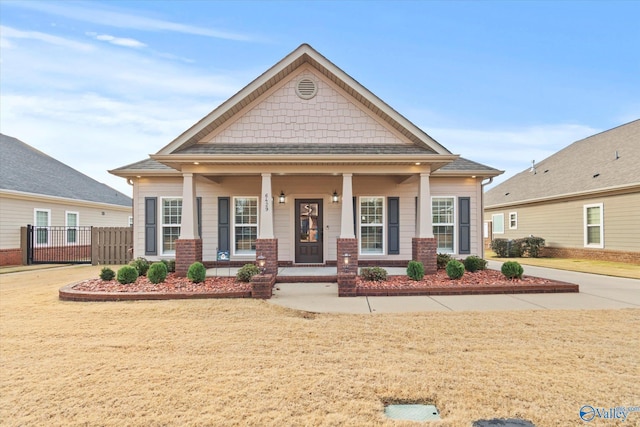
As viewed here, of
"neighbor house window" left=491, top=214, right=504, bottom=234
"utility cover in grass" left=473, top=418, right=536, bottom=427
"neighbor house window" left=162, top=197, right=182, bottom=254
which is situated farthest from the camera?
"neighbor house window" left=491, top=214, right=504, bottom=234

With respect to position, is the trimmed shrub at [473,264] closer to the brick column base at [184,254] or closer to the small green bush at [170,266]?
the brick column base at [184,254]

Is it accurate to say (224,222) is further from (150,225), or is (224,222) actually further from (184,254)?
(150,225)

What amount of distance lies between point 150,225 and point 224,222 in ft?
9.21

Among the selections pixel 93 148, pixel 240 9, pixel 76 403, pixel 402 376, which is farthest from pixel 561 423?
pixel 93 148

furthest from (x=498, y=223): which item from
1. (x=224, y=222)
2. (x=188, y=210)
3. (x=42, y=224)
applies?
(x=42, y=224)

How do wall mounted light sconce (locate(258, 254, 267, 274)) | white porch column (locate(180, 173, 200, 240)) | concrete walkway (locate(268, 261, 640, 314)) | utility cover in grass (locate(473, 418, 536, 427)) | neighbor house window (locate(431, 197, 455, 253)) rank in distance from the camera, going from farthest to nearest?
neighbor house window (locate(431, 197, 455, 253)), white porch column (locate(180, 173, 200, 240)), wall mounted light sconce (locate(258, 254, 267, 274)), concrete walkway (locate(268, 261, 640, 314)), utility cover in grass (locate(473, 418, 536, 427))

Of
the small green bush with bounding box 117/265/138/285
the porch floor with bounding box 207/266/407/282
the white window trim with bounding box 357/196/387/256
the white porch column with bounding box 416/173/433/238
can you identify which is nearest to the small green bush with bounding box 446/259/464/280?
the white porch column with bounding box 416/173/433/238

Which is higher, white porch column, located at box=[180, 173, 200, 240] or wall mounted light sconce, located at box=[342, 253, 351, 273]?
white porch column, located at box=[180, 173, 200, 240]

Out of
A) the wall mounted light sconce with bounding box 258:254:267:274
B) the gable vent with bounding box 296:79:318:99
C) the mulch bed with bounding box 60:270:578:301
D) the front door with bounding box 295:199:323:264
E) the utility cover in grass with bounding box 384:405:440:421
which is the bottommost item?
the utility cover in grass with bounding box 384:405:440:421

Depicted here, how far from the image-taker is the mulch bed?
7914 millimetres

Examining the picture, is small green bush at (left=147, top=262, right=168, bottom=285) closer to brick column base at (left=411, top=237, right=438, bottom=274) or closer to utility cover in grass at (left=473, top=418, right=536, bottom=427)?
brick column base at (left=411, top=237, right=438, bottom=274)

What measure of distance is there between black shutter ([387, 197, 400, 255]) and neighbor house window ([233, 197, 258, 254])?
193 inches

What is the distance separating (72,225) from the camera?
62.3 ft

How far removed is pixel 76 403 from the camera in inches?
128
